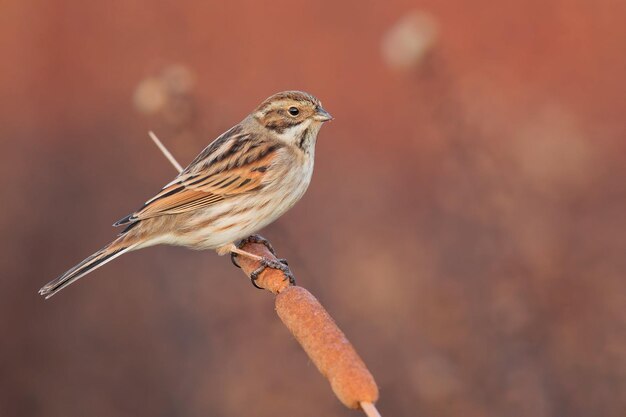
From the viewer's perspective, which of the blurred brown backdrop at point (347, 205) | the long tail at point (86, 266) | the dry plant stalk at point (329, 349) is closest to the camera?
the dry plant stalk at point (329, 349)

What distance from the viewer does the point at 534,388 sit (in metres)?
6.29

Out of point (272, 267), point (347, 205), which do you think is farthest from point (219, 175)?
point (347, 205)

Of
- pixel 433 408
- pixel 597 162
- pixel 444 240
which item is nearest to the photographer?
pixel 433 408

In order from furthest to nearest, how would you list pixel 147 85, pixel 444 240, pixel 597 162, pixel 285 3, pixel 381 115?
pixel 285 3 → pixel 381 115 → pixel 597 162 → pixel 444 240 → pixel 147 85

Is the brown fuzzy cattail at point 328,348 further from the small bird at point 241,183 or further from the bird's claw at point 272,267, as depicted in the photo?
the small bird at point 241,183

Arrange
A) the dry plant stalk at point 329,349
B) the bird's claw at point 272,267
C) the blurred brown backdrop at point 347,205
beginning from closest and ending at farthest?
the dry plant stalk at point 329,349 → the bird's claw at point 272,267 → the blurred brown backdrop at point 347,205

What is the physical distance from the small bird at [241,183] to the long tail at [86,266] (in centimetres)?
26

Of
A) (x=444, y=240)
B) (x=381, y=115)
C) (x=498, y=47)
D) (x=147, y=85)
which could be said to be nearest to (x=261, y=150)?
(x=147, y=85)

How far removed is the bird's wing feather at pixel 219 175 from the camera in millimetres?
6230

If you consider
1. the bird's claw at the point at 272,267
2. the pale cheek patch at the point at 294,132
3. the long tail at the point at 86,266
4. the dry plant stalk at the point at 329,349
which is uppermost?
the pale cheek patch at the point at 294,132

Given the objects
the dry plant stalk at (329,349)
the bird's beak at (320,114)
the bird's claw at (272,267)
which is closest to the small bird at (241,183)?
the bird's beak at (320,114)

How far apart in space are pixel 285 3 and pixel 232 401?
7317mm

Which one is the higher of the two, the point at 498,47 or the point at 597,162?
the point at 498,47

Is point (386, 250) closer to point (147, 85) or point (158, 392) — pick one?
point (158, 392)
